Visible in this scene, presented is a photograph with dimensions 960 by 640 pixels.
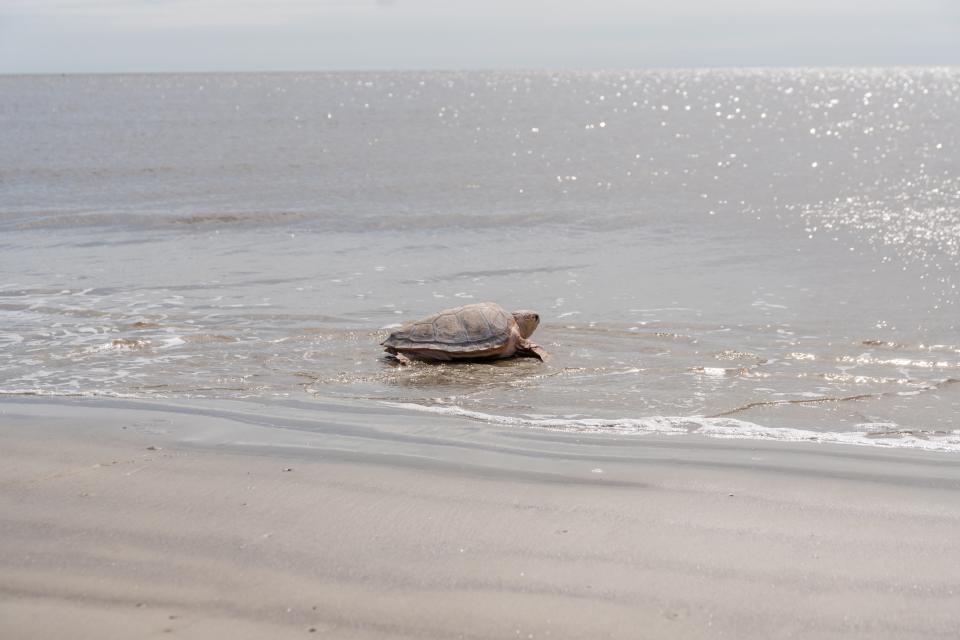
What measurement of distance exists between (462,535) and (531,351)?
4423 millimetres

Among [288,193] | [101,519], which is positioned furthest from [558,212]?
[101,519]

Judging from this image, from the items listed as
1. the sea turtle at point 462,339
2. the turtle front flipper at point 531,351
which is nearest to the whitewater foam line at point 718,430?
the sea turtle at point 462,339

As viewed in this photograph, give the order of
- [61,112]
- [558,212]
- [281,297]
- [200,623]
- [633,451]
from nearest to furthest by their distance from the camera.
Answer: [200,623]
[633,451]
[281,297]
[558,212]
[61,112]

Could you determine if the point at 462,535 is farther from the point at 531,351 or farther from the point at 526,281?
the point at 526,281

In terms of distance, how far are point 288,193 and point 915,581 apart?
22097 millimetres

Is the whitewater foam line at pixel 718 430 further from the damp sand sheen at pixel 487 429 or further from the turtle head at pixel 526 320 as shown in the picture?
the turtle head at pixel 526 320

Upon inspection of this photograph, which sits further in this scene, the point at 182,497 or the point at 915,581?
the point at 182,497

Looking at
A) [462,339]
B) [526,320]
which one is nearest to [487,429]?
[462,339]

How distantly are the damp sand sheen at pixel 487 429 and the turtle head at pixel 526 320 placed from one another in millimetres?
343

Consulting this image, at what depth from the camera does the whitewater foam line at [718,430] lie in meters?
6.15

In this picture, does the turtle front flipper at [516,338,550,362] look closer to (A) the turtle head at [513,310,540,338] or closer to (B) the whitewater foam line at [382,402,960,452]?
(A) the turtle head at [513,310,540,338]

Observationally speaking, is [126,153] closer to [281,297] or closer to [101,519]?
[281,297]

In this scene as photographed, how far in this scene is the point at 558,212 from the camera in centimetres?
2028

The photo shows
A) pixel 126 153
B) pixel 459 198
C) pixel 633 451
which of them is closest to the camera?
pixel 633 451
